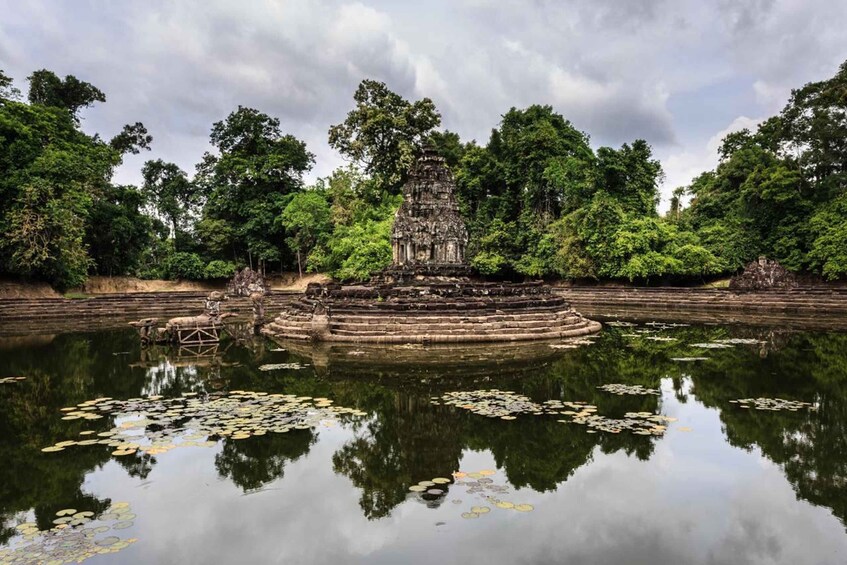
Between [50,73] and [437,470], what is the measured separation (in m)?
43.4

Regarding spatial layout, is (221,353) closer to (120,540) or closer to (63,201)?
(120,540)

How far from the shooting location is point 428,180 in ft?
68.9

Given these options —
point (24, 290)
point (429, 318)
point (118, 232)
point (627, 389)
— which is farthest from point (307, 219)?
point (627, 389)

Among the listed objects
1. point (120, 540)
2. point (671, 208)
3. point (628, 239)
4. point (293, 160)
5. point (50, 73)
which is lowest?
point (120, 540)

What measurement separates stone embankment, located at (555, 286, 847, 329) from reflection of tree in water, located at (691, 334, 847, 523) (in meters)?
8.99

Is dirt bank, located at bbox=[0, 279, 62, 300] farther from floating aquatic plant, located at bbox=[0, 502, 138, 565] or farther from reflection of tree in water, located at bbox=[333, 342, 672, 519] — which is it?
floating aquatic plant, located at bbox=[0, 502, 138, 565]

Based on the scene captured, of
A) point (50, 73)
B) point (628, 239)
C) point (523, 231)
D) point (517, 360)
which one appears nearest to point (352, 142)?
point (523, 231)

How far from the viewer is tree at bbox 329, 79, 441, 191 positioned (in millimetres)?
32656

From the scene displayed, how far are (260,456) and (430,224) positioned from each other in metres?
14.9

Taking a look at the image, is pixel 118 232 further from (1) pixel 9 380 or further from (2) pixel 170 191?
(1) pixel 9 380

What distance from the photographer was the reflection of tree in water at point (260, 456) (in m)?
5.94

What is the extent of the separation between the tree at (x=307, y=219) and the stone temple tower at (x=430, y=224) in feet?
61.2

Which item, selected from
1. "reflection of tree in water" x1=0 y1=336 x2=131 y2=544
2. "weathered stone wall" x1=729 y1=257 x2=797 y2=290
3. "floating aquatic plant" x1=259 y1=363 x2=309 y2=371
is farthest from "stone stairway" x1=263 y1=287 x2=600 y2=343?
"weathered stone wall" x1=729 y1=257 x2=797 y2=290

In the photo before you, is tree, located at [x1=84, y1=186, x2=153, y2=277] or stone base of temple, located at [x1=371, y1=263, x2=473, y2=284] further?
tree, located at [x1=84, y1=186, x2=153, y2=277]
